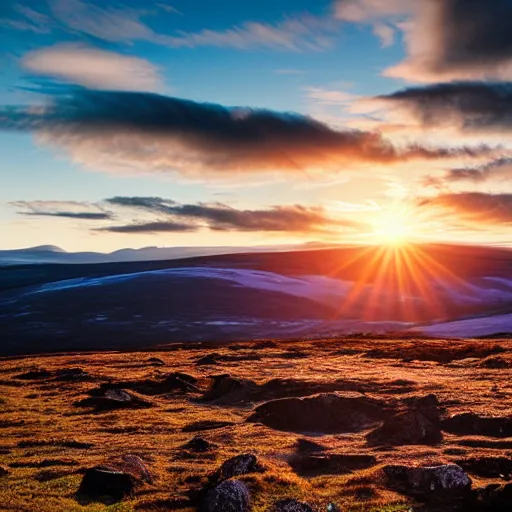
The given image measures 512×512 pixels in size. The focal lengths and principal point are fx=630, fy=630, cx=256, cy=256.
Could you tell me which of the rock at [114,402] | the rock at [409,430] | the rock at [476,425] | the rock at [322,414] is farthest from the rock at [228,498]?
the rock at [114,402]

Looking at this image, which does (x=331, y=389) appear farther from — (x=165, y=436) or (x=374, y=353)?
(x=374, y=353)

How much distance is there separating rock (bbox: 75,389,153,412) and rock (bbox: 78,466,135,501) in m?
17.9

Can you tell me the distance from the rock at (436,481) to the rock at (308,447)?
5.91 metres

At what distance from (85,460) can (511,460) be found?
17061mm

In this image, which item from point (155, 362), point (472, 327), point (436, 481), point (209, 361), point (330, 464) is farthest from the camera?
point (472, 327)

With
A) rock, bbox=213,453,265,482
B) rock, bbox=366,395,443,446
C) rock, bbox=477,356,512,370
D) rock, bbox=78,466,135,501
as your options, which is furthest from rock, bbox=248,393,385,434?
rock, bbox=477,356,512,370

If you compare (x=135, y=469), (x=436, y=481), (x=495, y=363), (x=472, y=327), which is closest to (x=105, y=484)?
(x=135, y=469)

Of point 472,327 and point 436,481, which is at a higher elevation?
point 436,481

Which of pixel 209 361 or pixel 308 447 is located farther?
pixel 209 361

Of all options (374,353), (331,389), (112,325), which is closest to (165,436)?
(331,389)

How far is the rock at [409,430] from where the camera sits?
92.6 feet

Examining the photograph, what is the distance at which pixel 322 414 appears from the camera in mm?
34062

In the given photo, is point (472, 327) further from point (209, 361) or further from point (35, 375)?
point (35, 375)

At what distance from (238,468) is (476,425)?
537 inches
